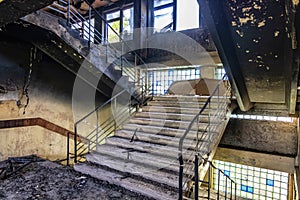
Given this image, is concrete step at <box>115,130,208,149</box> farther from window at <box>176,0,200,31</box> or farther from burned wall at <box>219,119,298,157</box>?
window at <box>176,0,200,31</box>

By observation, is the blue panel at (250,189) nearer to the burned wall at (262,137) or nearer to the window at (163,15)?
the burned wall at (262,137)

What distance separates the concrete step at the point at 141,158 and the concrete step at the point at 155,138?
34 cm

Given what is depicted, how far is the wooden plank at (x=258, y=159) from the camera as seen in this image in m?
4.35

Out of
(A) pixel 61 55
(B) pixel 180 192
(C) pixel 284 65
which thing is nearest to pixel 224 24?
(C) pixel 284 65

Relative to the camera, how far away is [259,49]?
241 cm

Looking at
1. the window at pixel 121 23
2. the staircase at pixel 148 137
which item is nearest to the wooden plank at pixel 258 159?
the staircase at pixel 148 137

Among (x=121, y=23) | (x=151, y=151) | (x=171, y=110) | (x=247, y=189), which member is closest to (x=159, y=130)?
(x=151, y=151)

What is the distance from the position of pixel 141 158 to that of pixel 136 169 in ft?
0.75

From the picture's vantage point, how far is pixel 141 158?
365 centimetres

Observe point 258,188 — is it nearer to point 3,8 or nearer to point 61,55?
point 61,55

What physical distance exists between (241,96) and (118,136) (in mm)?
2443

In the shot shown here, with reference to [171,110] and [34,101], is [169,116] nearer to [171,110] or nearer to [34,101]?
[171,110]

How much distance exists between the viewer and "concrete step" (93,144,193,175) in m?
3.40

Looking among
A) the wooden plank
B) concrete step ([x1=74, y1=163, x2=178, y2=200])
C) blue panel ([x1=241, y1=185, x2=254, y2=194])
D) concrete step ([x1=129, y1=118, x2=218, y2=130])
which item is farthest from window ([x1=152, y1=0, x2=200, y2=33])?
blue panel ([x1=241, y1=185, x2=254, y2=194])
